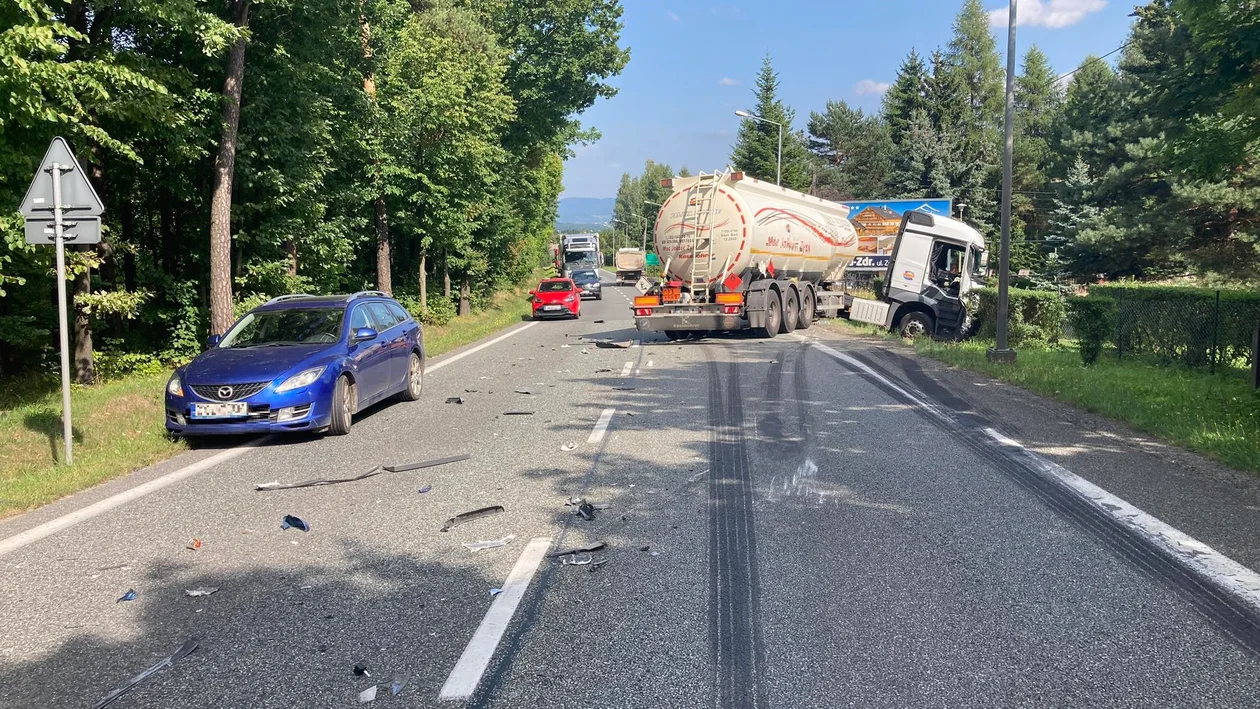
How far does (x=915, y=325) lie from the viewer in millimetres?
22312

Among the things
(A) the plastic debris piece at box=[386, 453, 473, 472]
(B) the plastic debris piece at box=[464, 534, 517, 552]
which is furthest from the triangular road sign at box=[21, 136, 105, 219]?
(B) the plastic debris piece at box=[464, 534, 517, 552]

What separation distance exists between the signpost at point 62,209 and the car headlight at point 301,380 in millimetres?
1892

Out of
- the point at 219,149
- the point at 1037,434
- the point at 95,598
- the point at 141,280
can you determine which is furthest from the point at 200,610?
the point at 141,280

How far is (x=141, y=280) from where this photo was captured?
17.6m

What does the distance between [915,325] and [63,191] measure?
18975 mm

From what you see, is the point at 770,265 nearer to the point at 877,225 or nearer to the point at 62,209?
the point at 877,225

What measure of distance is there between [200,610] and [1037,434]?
8.00 m

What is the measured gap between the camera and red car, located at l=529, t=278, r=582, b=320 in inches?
1264

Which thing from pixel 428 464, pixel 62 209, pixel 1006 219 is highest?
pixel 1006 219

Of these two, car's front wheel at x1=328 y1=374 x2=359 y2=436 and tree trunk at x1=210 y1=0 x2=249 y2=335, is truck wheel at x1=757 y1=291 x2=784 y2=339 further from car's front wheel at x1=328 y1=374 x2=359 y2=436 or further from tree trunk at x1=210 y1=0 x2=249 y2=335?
car's front wheel at x1=328 y1=374 x2=359 y2=436

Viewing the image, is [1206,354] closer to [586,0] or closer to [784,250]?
[784,250]

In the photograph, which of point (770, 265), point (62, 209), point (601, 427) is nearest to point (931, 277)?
point (770, 265)

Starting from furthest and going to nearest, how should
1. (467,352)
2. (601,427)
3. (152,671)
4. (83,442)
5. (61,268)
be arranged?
(467,352)
(601,427)
(83,442)
(61,268)
(152,671)

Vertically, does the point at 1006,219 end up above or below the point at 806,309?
above
